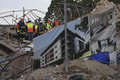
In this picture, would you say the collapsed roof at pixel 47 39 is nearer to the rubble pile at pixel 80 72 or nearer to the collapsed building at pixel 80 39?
the collapsed building at pixel 80 39

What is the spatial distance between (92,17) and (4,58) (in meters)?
4.79

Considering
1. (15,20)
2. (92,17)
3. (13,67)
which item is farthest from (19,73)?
(15,20)

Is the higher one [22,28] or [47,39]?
[47,39]

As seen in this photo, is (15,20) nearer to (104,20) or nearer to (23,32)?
(23,32)

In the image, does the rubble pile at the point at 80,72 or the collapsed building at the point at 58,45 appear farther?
the collapsed building at the point at 58,45

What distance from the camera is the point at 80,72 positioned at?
11.0m

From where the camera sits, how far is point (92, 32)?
12.6 meters

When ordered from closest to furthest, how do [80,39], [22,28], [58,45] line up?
1. [58,45]
2. [80,39]
3. [22,28]

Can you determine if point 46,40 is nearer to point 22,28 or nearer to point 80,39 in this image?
point 80,39

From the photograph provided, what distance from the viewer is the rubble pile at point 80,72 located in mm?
10703

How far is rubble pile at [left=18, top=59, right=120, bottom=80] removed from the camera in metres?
10.7

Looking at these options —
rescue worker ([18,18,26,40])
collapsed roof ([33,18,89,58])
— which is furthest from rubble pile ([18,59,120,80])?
rescue worker ([18,18,26,40])

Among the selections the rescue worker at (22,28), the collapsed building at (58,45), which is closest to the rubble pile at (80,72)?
the collapsed building at (58,45)

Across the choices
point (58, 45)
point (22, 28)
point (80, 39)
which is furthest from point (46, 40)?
point (22, 28)
